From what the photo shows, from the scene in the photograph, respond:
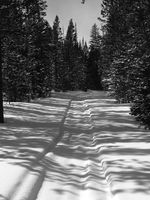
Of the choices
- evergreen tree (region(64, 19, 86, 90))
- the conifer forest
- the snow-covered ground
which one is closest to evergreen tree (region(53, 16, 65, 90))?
the conifer forest

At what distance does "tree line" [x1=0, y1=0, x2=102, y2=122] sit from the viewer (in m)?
17.4

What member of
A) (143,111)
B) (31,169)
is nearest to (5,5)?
(143,111)

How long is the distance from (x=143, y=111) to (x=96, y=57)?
72326mm

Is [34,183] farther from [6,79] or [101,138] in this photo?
[6,79]

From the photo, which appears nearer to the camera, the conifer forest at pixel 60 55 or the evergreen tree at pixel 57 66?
the conifer forest at pixel 60 55

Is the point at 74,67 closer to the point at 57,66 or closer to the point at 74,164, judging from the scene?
the point at 57,66

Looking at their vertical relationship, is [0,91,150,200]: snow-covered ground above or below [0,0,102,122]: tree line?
below

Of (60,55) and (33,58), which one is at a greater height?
(60,55)

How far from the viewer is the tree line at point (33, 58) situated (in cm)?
1738

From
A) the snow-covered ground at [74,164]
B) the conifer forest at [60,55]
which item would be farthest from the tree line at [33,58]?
the snow-covered ground at [74,164]

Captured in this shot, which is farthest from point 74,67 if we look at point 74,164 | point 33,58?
point 74,164

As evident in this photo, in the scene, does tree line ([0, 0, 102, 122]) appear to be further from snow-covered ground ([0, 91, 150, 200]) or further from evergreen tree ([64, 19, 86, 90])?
snow-covered ground ([0, 91, 150, 200])

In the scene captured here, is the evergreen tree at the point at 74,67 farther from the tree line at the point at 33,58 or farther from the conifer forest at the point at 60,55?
the conifer forest at the point at 60,55

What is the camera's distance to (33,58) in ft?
117
